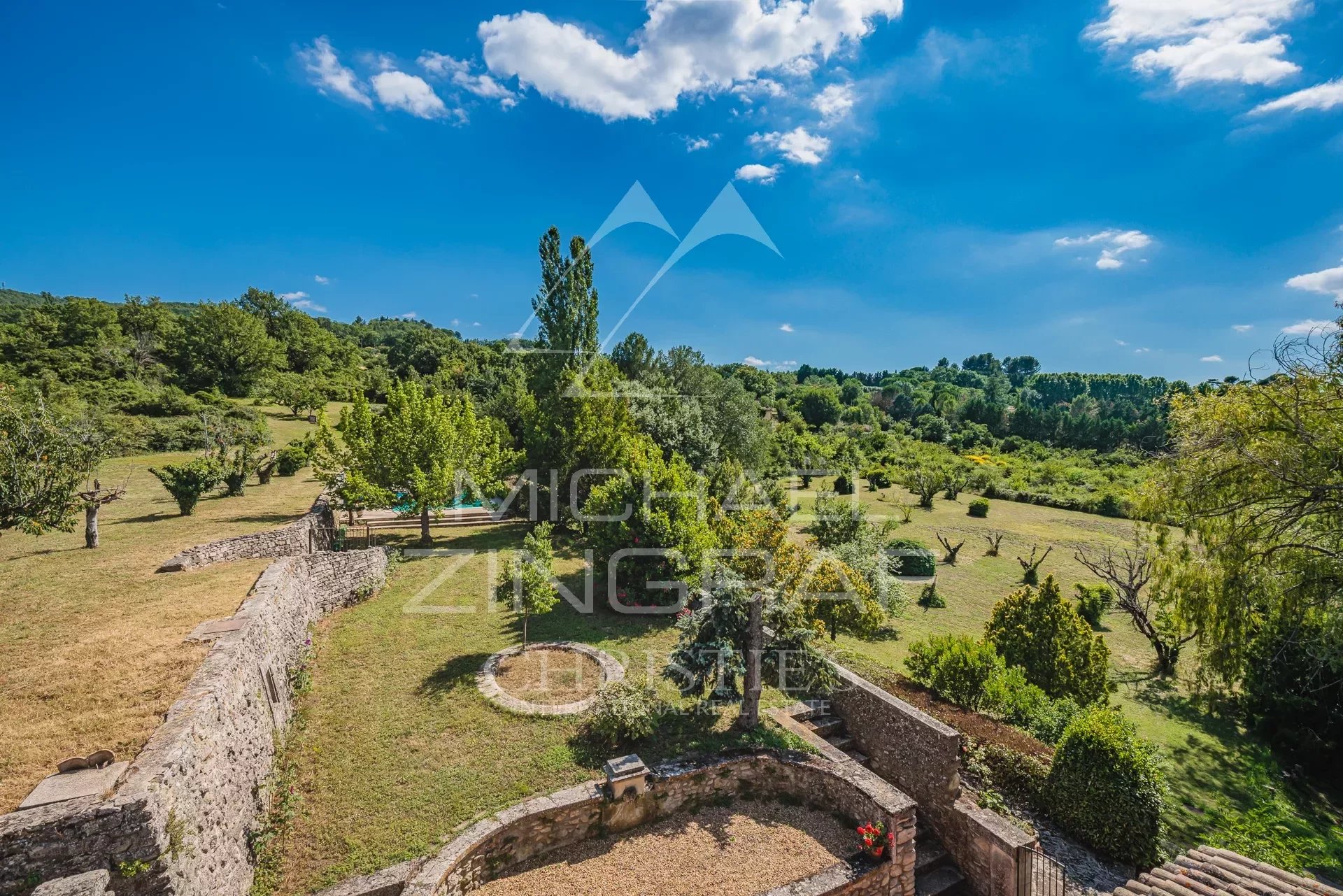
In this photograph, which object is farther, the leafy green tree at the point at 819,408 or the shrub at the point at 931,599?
the leafy green tree at the point at 819,408

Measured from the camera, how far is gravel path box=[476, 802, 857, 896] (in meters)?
7.04

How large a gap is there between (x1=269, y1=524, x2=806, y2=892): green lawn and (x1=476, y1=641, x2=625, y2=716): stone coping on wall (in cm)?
18

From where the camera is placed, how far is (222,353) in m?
46.7

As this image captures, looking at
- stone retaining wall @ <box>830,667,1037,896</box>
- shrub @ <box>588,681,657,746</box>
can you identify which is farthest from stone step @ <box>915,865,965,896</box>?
shrub @ <box>588,681,657,746</box>

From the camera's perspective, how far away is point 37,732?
6230mm

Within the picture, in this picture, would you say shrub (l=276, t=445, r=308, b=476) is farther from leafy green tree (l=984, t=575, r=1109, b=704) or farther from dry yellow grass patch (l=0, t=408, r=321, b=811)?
leafy green tree (l=984, t=575, r=1109, b=704)

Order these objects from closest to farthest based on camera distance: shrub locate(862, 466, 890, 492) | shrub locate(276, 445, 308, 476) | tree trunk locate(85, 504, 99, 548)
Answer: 1. tree trunk locate(85, 504, 99, 548)
2. shrub locate(276, 445, 308, 476)
3. shrub locate(862, 466, 890, 492)

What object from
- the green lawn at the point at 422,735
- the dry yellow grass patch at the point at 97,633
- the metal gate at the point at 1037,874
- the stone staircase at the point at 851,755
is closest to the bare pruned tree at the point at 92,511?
the dry yellow grass patch at the point at 97,633

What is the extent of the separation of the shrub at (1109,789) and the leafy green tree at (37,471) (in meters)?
19.9

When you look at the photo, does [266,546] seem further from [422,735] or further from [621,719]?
[621,719]

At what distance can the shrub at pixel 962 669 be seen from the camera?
1105 centimetres

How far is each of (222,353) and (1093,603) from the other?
205ft

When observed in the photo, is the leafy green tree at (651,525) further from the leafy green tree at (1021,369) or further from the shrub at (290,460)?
the leafy green tree at (1021,369)

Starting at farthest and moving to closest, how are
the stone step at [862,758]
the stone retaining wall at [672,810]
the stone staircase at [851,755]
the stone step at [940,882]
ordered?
the stone step at [862,758] → the stone staircase at [851,755] → the stone step at [940,882] → the stone retaining wall at [672,810]
